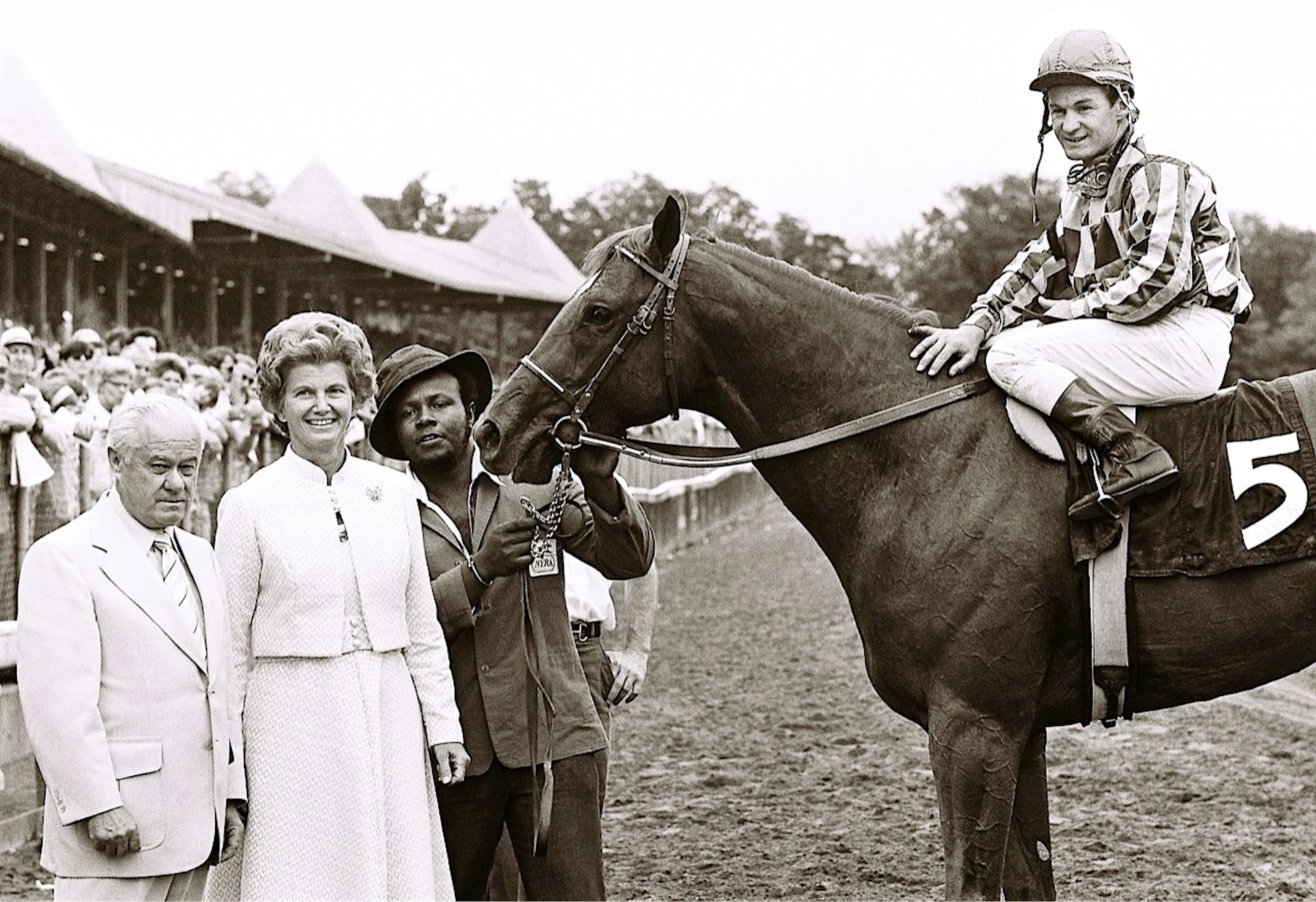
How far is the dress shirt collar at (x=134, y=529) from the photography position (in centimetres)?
320

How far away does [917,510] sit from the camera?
150 inches

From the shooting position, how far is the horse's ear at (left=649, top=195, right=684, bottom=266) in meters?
3.83

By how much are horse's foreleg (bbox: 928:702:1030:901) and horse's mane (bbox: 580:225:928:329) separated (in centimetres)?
110

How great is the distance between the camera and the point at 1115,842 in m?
5.92

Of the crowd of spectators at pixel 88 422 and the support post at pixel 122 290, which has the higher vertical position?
the support post at pixel 122 290

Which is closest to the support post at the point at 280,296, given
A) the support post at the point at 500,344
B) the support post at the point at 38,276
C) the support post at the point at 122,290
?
the support post at the point at 122,290

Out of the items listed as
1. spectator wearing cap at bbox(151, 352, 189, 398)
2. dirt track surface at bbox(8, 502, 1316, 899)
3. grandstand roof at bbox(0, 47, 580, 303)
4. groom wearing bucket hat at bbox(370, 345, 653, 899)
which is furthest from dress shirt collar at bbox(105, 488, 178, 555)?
spectator wearing cap at bbox(151, 352, 189, 398)

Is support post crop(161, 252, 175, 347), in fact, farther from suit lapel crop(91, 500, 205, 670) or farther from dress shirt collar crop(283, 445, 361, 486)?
suit lapel crop(91, 500, 205, 670)

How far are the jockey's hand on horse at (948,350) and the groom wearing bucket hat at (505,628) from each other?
906mm

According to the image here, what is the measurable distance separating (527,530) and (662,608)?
1024 centimetres

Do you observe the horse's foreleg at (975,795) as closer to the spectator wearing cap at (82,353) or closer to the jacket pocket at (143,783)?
the jacket pocket at (143,783)

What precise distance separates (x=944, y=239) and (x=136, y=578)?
220ft

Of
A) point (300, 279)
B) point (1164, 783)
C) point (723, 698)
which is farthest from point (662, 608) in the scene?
point (300, 279)

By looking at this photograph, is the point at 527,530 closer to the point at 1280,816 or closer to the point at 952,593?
the point at 952,593
